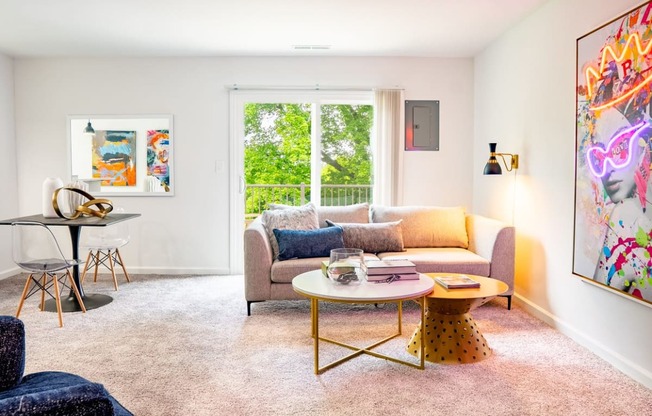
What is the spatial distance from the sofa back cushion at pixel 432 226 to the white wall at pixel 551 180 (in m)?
0.45

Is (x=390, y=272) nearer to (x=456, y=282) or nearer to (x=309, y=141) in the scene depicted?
(x=456, y=282)

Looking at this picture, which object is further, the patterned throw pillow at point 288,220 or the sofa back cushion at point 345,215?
the sofa back cushion at point 345,215

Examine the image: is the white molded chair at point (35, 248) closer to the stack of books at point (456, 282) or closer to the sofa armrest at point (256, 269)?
the sofa armrest at point (256, 269)

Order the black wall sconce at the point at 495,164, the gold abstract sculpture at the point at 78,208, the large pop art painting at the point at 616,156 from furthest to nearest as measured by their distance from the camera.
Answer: the black wall sconce at the point at 495,164
the gold abstract sculpture at the point at 78,208
the large pop art painting at the point at 616,156

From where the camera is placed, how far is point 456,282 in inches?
124

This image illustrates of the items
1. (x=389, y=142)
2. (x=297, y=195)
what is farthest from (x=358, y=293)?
(x=297, y=195)

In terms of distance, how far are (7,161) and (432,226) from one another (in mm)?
4560

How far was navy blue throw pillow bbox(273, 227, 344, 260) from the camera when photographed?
403 cm

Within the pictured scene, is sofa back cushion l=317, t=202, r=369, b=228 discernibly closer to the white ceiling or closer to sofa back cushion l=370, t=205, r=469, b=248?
sofa back cushion l=370, t=205, r=469, b=248

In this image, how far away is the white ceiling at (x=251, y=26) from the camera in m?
3.75

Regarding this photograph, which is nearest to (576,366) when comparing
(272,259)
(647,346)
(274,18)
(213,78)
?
(647,346)

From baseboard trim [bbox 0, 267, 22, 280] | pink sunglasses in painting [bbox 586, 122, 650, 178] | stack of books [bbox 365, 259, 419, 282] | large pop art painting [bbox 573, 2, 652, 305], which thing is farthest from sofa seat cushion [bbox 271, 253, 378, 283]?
baseboard trim [bbox 0, 267, 22, 280]

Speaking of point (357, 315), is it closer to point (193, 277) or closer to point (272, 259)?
point (272, 259)

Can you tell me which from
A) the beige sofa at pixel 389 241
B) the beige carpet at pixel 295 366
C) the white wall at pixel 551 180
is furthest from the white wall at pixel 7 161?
the white wall at pixel 551 180
